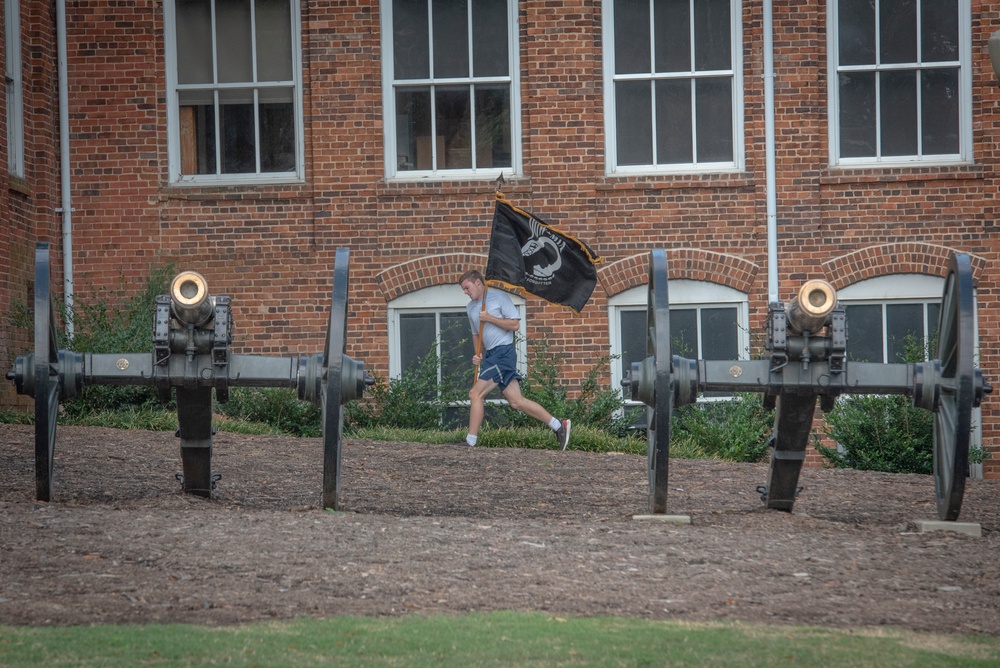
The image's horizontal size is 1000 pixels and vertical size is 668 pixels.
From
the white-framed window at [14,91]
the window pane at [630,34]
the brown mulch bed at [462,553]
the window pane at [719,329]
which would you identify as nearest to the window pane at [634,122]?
the window pane at [630,34]

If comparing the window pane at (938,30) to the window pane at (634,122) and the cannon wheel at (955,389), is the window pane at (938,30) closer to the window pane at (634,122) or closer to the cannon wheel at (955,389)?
the window pane at (634,122)

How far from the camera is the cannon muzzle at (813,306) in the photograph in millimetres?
6777

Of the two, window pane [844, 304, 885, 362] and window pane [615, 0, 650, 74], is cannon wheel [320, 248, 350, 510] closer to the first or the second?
window pane [615, 0, 650, 74]

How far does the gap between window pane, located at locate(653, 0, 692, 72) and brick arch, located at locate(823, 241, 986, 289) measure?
2662mm

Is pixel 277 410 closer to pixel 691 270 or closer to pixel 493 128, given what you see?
pixel 493 128

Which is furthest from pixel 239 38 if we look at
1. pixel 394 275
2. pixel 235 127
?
pixel 394 275

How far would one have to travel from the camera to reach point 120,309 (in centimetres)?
1372

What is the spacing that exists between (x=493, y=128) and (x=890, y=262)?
4.39m

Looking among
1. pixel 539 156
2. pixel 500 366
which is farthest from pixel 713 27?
pixel 500 366

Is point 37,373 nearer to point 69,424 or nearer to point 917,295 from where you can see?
point 69,424

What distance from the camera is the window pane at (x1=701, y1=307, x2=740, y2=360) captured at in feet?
44.8

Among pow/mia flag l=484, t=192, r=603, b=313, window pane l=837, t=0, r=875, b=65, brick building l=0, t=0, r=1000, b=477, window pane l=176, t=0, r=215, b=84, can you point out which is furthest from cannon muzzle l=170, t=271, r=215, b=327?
window pane l=837, t=0, r=875, b=65

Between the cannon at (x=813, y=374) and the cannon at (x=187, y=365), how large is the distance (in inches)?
63.9

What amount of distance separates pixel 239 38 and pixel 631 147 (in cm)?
438
